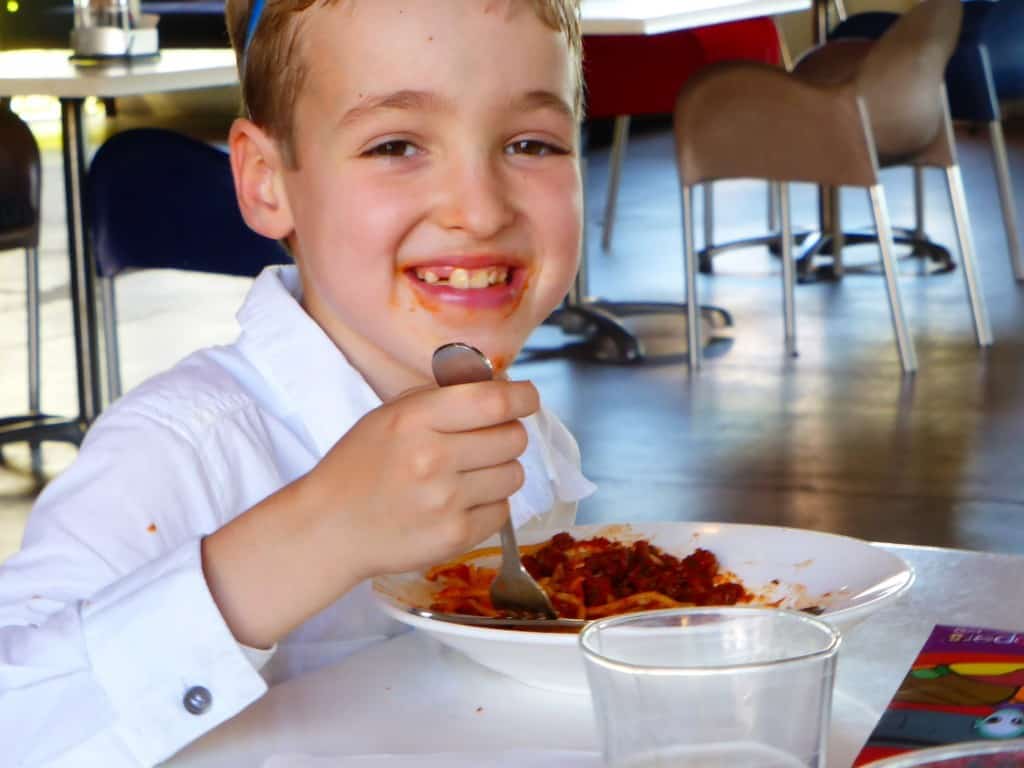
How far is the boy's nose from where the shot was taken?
984 millimetres

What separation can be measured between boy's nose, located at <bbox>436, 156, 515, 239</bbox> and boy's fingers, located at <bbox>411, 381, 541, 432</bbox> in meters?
0.25

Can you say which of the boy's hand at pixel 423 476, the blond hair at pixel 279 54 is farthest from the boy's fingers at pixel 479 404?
the blond hair at pixel 279 54

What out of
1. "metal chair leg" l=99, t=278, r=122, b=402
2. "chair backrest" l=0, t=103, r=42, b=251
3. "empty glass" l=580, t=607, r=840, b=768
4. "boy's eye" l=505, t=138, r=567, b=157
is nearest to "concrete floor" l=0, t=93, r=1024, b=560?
"metal chair leg" l=99, t=278, r=122, b=402

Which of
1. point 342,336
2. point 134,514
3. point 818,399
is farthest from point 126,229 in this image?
point 134,514

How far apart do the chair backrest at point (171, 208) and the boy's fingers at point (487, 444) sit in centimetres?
212

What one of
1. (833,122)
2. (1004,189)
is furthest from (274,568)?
(1004,189)

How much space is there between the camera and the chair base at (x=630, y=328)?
170 inches

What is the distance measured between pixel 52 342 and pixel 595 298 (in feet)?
5.50

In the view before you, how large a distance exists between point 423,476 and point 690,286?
11.1 ft

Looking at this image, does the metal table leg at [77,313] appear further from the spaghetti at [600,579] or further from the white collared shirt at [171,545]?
the spaghetti at [600,579]

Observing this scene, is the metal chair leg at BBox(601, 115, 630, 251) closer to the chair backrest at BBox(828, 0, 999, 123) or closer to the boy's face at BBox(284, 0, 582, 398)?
the chair backrest at BBox(828, 0, 999, 123)

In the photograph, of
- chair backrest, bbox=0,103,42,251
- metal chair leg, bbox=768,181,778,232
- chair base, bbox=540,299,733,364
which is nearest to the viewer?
chair backrest, bbox=0,103,42,251

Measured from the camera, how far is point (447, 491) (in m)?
0.78

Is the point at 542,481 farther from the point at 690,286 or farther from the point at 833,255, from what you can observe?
the point at 833,255
